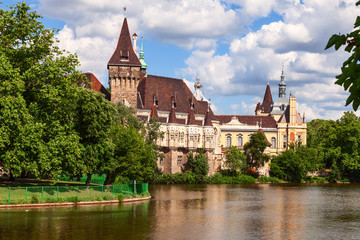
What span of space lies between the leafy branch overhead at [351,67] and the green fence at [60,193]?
34775 mm

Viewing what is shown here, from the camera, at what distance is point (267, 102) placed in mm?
150625

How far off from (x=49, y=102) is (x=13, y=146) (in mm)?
4767

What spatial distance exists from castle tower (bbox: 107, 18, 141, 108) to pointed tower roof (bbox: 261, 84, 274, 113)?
2637 inches

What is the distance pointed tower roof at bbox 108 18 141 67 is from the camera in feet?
297

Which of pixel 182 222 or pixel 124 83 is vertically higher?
pixel 124 83

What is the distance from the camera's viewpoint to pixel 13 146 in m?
41.8

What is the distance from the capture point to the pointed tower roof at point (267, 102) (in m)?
149

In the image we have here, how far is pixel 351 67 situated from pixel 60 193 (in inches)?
1507

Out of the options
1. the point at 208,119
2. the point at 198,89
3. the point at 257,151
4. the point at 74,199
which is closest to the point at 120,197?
the point at 74,199

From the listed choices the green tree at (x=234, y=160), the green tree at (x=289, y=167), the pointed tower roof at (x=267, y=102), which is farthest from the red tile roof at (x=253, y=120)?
the green tree at (x=234, y=160)

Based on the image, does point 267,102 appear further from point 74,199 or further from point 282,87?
point 74,199

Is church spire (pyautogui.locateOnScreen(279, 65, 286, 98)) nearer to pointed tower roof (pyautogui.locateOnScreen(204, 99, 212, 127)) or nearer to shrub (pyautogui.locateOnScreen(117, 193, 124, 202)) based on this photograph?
pointed tower roof (pyautogui.locateOnScreen(204, 99, 212, 127))

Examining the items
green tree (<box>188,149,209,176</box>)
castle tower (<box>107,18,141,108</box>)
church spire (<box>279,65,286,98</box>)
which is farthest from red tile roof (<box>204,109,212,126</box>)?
church spire (<box>279,65,286,98</box>)

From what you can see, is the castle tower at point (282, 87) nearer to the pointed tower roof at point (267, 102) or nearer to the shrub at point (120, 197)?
the pointed tower roof at point (267, 102)
